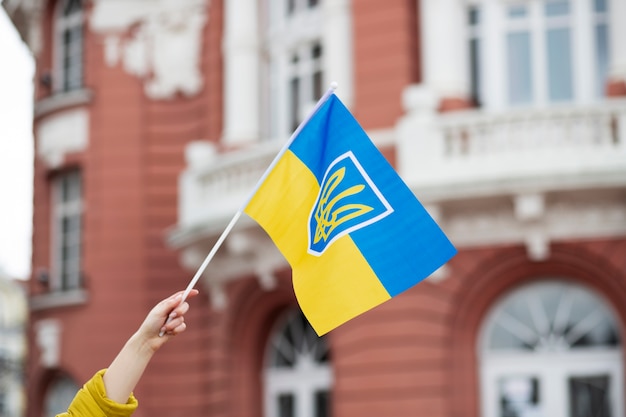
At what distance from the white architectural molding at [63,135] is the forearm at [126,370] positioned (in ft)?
52.0

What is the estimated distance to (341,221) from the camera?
6578 millimetres

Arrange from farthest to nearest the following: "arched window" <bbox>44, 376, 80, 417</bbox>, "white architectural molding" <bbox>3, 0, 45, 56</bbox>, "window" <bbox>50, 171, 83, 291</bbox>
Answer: "white architectural molding" <bbox>3, 0, 45, 56</bbox> < "window" <bbox>50, 171, 83, 291</bbox> < "arched window" <bbox>44, 376, 80, 417</bbox>

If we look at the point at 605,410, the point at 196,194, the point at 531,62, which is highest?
the point at 531,62

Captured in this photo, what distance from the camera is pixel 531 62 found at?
17000 millimetres

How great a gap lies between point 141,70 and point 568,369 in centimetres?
836

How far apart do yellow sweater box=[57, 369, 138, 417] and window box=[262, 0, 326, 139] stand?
13582 millimetres

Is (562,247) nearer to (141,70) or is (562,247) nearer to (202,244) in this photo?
(202,244)

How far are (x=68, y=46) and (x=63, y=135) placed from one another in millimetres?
2003

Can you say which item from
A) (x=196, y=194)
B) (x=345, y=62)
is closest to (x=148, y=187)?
(x=196, y=194)

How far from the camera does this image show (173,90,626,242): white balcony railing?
15.2 m

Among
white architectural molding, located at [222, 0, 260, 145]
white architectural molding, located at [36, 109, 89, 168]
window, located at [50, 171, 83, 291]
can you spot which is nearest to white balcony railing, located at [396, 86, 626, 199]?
white architectural molding, located at [222, 0, 260, 145]

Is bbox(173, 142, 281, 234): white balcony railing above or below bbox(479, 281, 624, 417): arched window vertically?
above

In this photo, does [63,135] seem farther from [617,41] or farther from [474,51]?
[617,41]

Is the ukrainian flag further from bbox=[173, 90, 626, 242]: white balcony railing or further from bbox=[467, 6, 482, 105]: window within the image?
bbox=[467, 6, 482, 105]: window
